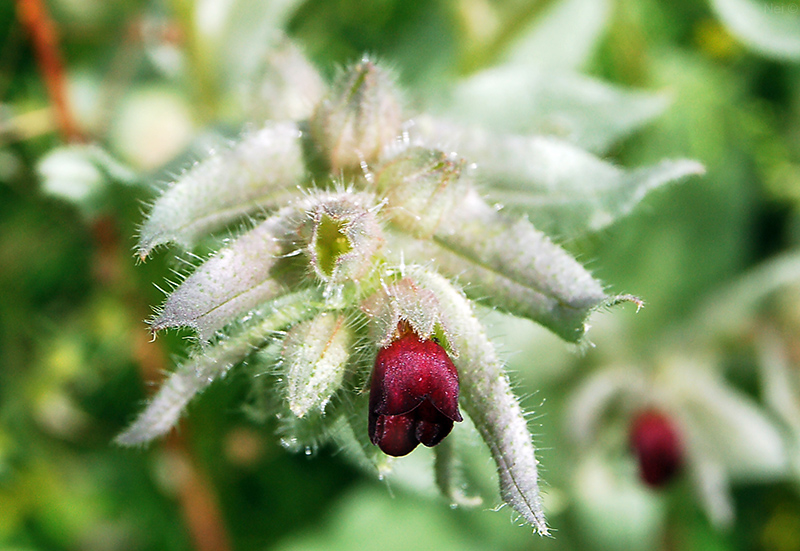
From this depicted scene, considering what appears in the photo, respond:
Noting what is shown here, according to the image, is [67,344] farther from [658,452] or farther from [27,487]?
[658,452]

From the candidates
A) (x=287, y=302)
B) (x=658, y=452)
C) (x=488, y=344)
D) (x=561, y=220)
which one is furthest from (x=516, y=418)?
(x=658, y=452)

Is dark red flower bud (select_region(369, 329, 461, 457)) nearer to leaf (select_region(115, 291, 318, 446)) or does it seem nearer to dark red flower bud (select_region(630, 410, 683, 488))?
leaf (select_region(115, 291, 318, 446))

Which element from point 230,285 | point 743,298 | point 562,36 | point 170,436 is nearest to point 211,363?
point 230,285

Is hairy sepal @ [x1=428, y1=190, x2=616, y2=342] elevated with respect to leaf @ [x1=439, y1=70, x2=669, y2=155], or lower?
elevated

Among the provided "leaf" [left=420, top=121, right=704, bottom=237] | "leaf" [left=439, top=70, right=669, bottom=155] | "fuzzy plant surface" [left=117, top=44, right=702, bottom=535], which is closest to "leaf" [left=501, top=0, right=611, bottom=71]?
"leaf" [left=439, top=70, right=669, bottom=155]

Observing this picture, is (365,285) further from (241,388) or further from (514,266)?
(241,388)

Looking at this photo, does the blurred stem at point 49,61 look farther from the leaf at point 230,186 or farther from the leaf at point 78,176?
the leaf at point 230,186
